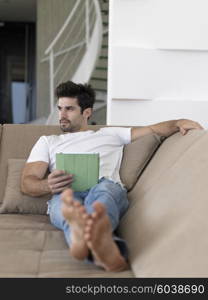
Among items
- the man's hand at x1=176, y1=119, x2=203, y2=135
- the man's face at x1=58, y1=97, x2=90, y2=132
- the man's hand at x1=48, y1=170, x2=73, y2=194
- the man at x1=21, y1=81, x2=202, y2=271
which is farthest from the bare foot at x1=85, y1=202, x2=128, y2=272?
the man's face at x1=58, y1=97, x2=90, y2=132

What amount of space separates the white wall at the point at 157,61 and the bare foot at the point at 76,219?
1915 millimetres

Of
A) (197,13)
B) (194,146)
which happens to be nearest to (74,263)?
(194,146)

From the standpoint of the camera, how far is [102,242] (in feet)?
4.25

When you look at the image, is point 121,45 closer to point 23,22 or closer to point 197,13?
point 197,13

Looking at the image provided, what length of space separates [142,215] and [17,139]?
1024 mm

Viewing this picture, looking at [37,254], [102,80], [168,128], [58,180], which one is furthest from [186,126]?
[102,80]

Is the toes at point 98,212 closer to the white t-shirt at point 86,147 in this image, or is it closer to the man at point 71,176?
the man at point 71,176

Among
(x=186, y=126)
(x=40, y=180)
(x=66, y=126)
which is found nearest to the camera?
(x=40, y=180)

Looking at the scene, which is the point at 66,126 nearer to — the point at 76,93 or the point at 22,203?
the point at 76,93

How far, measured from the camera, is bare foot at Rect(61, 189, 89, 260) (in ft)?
4.25

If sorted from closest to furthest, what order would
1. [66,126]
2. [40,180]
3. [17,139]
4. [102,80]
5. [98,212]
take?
[98,212], [40,180], [66,126], [17,139], [102,80]

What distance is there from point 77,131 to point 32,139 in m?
0.26

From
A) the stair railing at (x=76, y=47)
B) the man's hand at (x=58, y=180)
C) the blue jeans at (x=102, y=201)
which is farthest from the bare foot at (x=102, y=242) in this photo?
the stair railing at (x=76, y=47)

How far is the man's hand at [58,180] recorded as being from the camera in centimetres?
189
